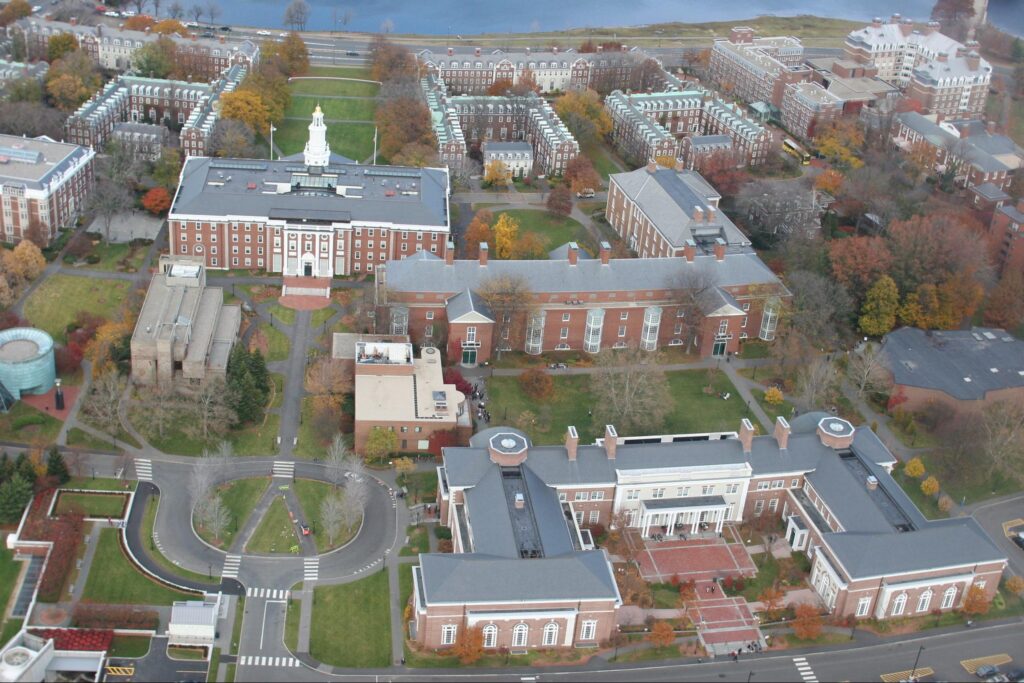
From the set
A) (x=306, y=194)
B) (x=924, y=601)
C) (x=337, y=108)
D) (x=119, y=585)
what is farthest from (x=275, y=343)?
(x=337, y=108)

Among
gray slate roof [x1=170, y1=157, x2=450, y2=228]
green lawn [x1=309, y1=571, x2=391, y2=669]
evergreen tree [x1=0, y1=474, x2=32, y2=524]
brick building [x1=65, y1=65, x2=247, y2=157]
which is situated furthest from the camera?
brick building [x1=65, y1=65, x2=247, y2=157]

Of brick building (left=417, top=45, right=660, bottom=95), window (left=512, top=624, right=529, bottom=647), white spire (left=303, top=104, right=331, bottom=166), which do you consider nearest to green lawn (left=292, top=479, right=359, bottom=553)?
window (left=512, top=624, right=529, bottom=647)

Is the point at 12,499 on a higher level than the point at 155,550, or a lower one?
higher

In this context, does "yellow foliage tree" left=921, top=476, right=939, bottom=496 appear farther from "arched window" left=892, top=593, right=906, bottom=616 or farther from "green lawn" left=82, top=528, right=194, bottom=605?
"green lawn" left=82, top=528, right=194, bottom=605

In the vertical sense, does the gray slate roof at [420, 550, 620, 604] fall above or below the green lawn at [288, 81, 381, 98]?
below

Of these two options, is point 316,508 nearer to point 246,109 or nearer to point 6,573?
point 6,573

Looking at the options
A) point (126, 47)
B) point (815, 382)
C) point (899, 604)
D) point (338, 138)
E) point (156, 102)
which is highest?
point (126, 47)

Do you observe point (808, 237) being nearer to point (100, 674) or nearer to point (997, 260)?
point (997, 260)
